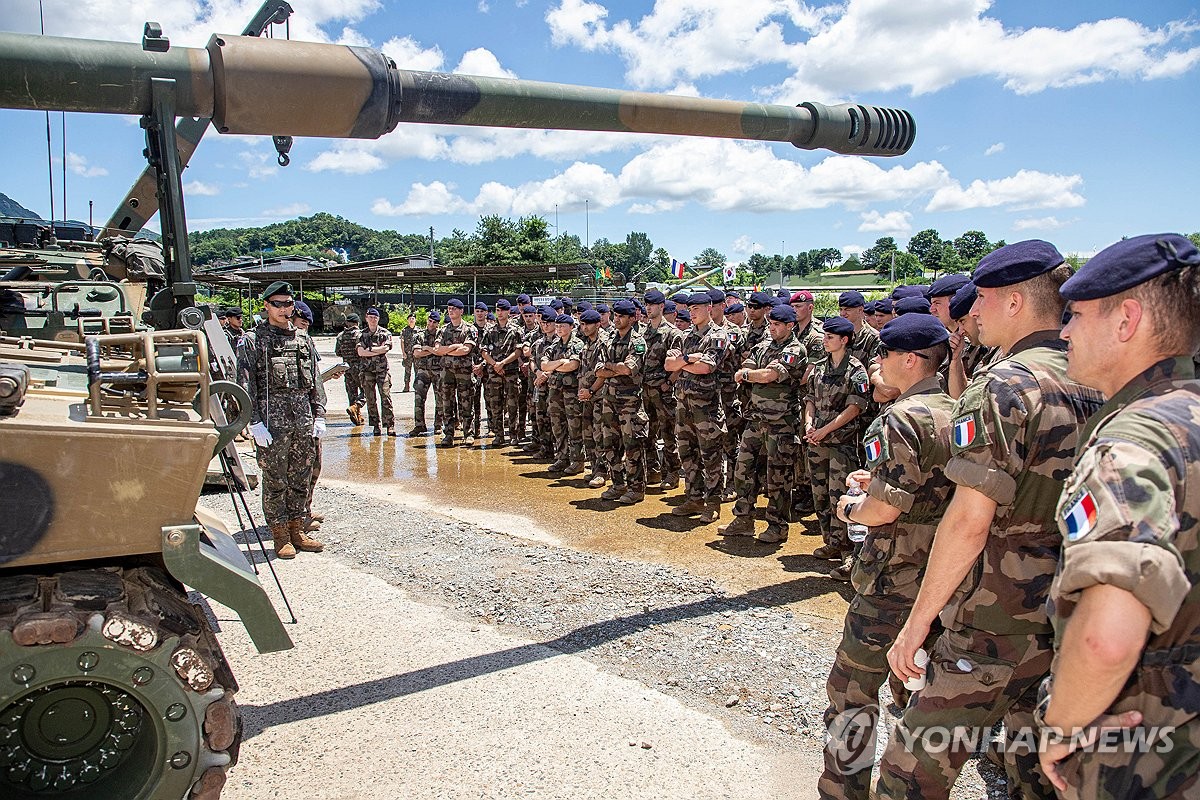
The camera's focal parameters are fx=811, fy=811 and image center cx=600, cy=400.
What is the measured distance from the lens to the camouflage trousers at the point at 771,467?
262 inches

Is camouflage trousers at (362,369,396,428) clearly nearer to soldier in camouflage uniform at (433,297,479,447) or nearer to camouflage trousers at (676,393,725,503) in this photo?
soldier in camouflage uniform at (433,297,479,447)

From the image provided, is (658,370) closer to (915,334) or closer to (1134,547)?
(915,334)

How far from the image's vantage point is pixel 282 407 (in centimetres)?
630

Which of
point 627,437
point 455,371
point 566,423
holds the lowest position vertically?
point 566,423

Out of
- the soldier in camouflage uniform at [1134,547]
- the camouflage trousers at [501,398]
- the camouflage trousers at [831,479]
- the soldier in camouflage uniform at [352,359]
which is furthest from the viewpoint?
the soldier in camouflage uniform at [352,359]

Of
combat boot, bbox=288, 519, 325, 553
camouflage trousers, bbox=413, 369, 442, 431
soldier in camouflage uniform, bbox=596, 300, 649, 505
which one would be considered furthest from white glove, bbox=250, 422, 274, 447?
camouflage trousers, bbox=413, 369, 442, 431

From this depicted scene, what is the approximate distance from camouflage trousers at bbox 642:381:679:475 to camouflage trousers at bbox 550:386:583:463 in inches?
37.1

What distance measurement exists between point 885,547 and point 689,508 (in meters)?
4.55

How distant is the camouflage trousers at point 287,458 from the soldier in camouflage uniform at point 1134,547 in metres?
5.54

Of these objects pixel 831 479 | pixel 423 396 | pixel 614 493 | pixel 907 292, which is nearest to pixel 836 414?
pixel 831 479

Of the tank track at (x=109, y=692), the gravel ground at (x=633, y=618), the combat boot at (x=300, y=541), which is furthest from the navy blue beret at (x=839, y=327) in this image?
the tank track at (x=109, y=692)

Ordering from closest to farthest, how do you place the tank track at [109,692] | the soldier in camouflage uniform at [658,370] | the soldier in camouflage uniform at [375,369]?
the tank track at [109,692] → the soldier in camouflage uniform at [658,370] → the soldier in camouflage uniform at [375,369]

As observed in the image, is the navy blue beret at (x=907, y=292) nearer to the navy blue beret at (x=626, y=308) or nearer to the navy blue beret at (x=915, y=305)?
the navy blue beret at (x=915, y=305)

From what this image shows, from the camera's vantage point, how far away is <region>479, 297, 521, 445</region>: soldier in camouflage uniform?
1084 cm
